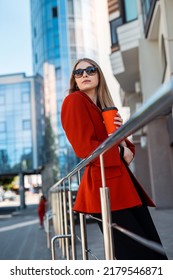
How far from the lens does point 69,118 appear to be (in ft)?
3.97

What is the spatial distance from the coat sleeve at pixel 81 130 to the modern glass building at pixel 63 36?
76.5 ft

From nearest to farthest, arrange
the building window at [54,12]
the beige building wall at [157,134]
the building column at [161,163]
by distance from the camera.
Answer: the beige building wall at [157,134] → the building column at [161,163] → the building window at [54,12]

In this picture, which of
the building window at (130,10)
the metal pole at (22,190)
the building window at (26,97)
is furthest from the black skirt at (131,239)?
the building window at (26,97)

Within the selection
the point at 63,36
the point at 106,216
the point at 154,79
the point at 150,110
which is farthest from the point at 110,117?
the point at 63,36

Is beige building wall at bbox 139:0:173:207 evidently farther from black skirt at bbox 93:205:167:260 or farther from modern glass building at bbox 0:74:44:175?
modern glass building at bbox 0:74:44:175

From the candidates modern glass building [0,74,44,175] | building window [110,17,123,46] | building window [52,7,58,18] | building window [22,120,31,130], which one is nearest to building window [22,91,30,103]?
modern glass building [0,74,44,175]

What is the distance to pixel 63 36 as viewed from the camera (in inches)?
1007

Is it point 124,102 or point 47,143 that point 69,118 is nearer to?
point 124,102

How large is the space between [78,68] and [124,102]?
11566 millimetres

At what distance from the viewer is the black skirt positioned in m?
1.13

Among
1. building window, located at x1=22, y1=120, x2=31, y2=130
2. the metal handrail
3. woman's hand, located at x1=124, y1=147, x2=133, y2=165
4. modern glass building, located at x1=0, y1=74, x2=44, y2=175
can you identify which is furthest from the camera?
building window, located at x1=22, y1=120, x2=31, y2=130

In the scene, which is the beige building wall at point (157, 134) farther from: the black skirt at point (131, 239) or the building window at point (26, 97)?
the building window at point (26, 97)

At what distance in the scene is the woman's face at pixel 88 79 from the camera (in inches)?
54.7

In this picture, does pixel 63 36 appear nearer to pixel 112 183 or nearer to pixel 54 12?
pixel 54 12
